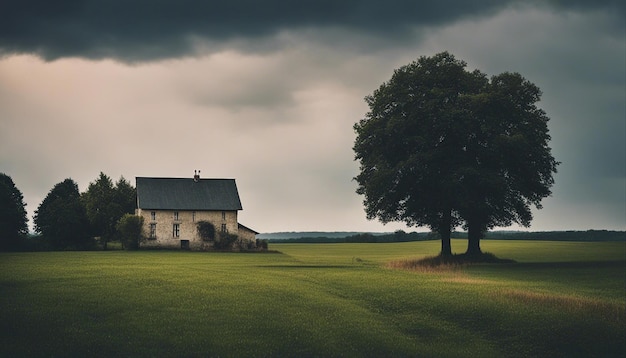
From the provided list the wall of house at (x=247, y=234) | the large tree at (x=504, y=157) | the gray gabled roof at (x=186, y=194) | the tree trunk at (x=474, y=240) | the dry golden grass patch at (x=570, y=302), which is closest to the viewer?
the dry golden grass patch at (x=570, y=302)

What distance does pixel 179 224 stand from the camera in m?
Result: 103

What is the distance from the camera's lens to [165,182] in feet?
357

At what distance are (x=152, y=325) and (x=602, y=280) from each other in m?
33.5

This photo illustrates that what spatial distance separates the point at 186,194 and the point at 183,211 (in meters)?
4.13

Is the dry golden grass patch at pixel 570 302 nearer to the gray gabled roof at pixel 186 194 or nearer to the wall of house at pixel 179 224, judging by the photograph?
the wall of house at pixel 179 224

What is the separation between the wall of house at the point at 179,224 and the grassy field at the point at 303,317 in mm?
56783

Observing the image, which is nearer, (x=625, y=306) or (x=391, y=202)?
(x=625, y=306)

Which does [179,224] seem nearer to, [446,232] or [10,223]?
[10,223]

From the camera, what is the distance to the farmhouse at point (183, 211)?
102 metres

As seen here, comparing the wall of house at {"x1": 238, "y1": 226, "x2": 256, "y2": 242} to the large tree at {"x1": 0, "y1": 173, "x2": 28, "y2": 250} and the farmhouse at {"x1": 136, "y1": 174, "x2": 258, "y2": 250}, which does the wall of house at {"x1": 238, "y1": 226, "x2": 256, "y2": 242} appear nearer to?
the farmhouse at {"x1": 136, "y1": 174, "x2": 258, "y2": 250}

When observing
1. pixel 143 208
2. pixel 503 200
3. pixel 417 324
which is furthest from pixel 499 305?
pixel 143 208

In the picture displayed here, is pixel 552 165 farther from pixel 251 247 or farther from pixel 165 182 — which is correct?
pixel 165 182

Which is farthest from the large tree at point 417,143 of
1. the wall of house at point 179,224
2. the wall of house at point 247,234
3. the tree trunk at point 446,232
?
the wall of house at point 179,224

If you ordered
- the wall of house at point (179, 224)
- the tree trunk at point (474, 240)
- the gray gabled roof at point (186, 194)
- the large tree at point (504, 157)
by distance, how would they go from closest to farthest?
the large tree at point (504, 157)
the tree trunk at point (474, 240)
the wall of house at point (179, 224)
the gray gabled roof at point (186, 194)
